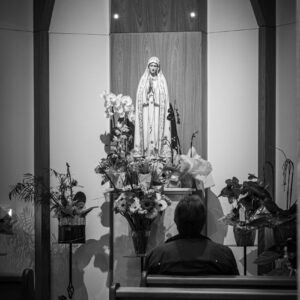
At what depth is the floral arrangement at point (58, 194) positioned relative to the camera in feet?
20.1

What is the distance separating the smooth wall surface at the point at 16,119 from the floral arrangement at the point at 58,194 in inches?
5.8

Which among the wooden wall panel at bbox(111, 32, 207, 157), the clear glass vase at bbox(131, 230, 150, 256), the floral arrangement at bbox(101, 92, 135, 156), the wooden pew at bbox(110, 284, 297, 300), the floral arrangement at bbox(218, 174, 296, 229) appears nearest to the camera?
the wooden pew at bbox(110, 284, 297, 300)

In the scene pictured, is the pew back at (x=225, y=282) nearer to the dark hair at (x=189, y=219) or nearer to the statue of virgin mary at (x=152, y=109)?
the dark hair at (x=189, y=219)

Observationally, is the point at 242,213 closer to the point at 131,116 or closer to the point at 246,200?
the point at 246,200

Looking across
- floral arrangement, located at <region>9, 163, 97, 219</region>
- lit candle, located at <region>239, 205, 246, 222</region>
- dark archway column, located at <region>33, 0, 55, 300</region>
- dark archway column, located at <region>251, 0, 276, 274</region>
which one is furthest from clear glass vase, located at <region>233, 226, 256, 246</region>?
dark archway column, located at <region>33, 0, 55, 300</region>

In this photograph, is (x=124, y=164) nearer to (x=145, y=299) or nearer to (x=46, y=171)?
(x=46, y=171)

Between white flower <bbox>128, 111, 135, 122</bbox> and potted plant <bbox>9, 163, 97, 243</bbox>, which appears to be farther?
white flower <bbox>128, 111, 135, 122</bbox>

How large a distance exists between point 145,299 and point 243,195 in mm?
2872

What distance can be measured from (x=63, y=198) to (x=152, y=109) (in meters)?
1.24

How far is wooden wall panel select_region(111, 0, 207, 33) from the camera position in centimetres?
677

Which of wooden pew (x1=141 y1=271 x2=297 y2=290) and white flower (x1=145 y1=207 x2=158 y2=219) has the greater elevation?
white flower (x1=145 y1=207 x2=158 y2=219)

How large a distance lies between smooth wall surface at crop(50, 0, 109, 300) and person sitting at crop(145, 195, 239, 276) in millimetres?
2778

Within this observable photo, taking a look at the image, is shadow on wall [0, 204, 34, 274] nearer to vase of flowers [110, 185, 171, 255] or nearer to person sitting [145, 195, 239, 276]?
vase of flowers [110, 185, 171, 255]

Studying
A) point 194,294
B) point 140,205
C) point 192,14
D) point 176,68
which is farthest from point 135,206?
point 194,294
